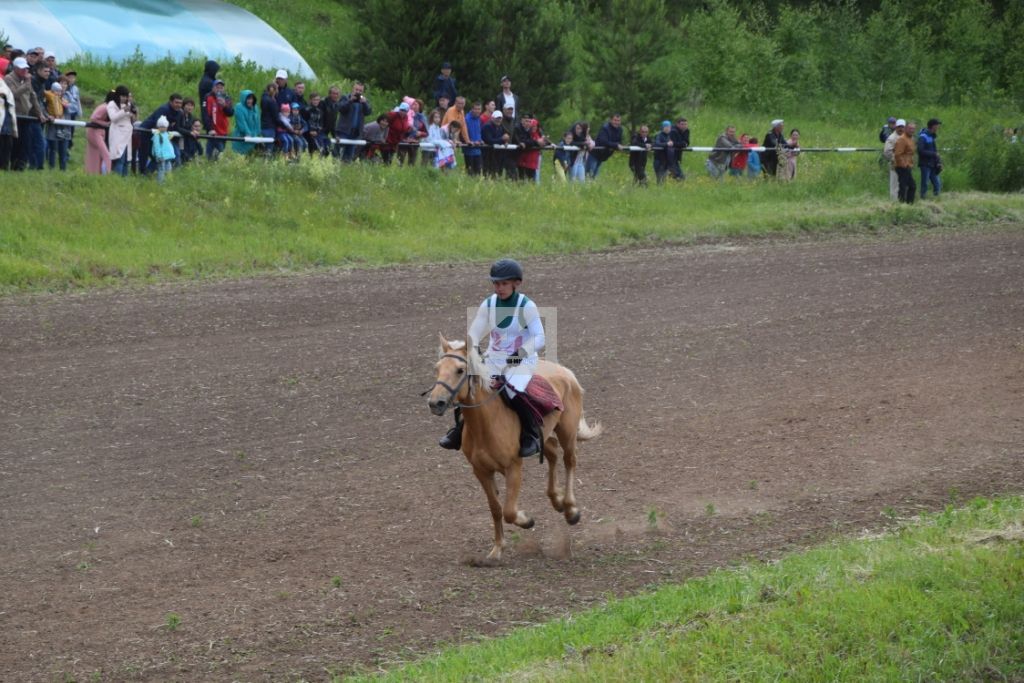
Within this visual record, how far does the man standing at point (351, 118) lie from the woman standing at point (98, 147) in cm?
466

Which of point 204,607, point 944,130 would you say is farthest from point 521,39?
point 204,607

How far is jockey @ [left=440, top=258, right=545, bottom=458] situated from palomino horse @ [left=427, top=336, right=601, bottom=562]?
0.13m

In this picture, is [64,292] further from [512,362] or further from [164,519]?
[512,362]

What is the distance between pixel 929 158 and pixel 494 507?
22628 mm

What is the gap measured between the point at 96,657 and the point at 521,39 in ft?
82.5

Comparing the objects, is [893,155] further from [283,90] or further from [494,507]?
[494,507]

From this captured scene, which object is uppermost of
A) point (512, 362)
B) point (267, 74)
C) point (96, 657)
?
point (267, 74)

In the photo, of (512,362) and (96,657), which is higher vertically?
(512,362)

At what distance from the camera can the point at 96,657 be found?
25.9 feet

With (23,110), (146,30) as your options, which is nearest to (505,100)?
(23,110)

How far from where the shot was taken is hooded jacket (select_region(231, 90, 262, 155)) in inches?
940

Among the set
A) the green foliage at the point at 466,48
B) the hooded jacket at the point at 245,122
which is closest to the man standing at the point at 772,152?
the green foliage at the point at 466,48

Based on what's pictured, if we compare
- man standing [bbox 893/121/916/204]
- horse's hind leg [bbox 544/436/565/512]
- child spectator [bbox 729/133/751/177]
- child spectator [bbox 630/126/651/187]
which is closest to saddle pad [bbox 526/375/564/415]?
horse's hind leg [bbox 544/436/565/512]

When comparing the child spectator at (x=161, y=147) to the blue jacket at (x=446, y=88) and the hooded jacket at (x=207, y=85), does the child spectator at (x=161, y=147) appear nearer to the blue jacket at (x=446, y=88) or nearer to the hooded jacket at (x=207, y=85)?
the hooded jacket at (x=207, y=85)
